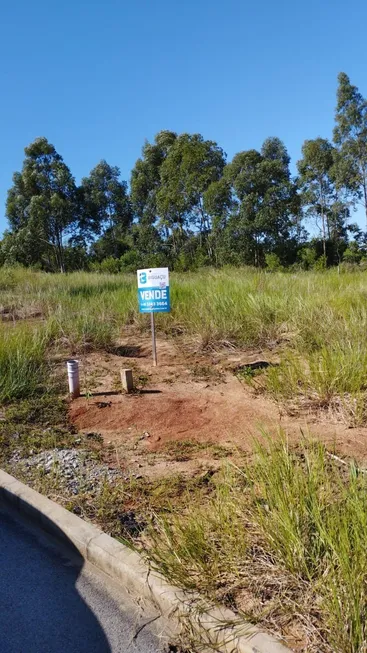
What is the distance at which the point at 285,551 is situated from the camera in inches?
85.4

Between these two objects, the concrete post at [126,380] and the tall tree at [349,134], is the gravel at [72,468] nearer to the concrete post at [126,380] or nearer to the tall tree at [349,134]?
the concrete post at [126,380]

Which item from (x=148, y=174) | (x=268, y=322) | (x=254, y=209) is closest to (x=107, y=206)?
(x=148, y=174)

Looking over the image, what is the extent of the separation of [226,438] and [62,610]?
2001 millimetres

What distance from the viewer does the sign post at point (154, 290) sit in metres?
6.25

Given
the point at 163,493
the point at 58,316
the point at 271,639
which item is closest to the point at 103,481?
the point at 163,493

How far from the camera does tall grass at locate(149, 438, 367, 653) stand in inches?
72.4

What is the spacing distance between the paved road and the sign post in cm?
386

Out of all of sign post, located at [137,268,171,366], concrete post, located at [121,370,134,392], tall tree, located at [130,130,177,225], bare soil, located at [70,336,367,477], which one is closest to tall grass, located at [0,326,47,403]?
bare soil, located at [70,336,367,477]

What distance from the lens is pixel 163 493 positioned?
124 inches

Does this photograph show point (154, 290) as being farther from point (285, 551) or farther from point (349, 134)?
point (349, 134)

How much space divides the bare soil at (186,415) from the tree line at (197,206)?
2004 centimetres

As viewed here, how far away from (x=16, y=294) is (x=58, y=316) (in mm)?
4442

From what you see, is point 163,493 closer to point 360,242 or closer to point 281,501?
point 281,501

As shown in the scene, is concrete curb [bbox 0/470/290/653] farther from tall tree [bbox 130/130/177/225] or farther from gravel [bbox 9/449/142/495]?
tall tree [bbox 130/130/177/225]
